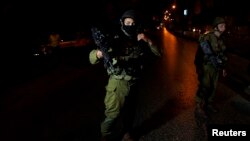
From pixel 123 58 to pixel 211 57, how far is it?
215 centimetres

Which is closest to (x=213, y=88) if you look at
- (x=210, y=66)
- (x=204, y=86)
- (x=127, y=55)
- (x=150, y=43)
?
(x=204, y=86)

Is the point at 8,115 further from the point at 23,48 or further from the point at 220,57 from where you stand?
the point at 23,48

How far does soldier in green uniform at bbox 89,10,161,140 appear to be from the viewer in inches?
160

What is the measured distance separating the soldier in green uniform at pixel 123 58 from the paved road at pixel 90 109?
0.95 m

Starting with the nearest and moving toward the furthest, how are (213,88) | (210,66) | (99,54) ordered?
1. (99,54)
2. (210,66)
3. (213,88)

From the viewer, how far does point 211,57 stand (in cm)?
548

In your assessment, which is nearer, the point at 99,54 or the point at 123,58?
the point at 99,54

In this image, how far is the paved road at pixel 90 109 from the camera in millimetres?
5051

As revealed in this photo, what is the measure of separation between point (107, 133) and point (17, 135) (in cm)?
182

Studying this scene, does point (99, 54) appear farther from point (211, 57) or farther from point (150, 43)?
point (211, 57)

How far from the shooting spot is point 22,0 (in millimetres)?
14852

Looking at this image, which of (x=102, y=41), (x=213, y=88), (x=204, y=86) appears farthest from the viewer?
(x=213, y=88)

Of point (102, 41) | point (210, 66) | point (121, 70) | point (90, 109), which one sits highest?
point (102, 41)

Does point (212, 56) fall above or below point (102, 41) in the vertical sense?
below
